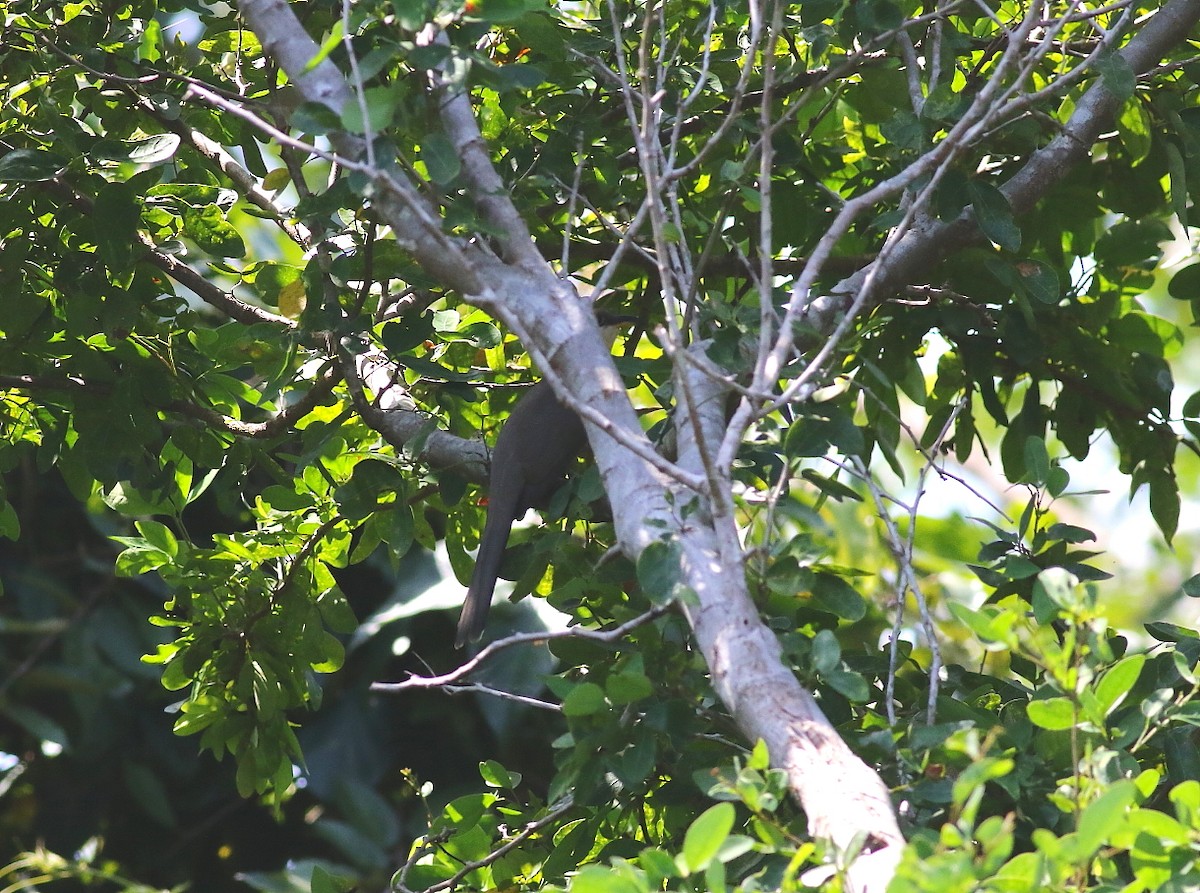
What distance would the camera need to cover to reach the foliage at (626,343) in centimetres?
180

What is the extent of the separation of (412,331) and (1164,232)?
5.76 feet

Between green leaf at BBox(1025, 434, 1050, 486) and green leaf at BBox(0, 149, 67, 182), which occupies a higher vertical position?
green leaf at BBox(0, 149, 67, 182)

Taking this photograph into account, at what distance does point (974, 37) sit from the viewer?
2928 millimetres

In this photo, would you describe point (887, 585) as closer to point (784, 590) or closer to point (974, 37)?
point (974, 37)

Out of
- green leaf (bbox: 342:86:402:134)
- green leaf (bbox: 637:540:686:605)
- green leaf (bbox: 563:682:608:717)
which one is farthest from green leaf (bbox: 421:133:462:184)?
green leaf (bbox: 563:682:608:717)

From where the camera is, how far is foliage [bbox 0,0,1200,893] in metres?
1.80

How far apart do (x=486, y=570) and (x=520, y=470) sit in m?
0.27

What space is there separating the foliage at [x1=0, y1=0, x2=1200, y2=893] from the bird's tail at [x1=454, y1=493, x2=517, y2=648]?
6.0 inches

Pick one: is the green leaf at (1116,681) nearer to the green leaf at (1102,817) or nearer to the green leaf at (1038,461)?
the green leaf at (1102,817)

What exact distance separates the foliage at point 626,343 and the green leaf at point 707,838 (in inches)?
6.1

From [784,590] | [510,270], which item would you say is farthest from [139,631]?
[784,590]

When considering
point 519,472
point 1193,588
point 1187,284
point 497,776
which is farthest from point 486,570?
point 1187,284

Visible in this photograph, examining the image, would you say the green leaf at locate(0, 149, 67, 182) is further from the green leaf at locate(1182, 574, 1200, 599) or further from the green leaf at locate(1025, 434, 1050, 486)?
the green leaf at locate(1182, 574, 1200, 599)

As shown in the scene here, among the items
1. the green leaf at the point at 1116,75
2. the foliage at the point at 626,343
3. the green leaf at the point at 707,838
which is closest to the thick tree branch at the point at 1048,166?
the foliage at the point at 626,343
